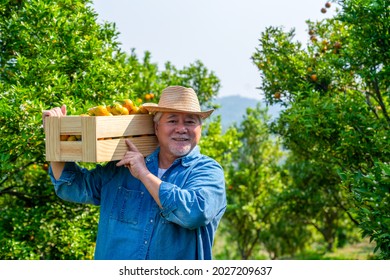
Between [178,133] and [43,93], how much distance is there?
2862 millimetres

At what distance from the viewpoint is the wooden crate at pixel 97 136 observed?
155 inches

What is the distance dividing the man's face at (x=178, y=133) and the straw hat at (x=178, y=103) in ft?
0.19

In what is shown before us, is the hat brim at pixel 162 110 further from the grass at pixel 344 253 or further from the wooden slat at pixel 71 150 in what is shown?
the grass at pixel 344 253

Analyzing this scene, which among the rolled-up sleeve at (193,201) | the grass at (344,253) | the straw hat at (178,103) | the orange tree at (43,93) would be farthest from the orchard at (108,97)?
the grass at (344,253)

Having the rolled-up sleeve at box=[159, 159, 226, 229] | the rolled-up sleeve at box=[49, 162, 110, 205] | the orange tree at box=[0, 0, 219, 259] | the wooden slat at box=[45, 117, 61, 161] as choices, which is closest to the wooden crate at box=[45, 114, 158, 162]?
the wooden slat at box=[45, 117, 61, 161]

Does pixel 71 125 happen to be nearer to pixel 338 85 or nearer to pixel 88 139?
pixel 88 139

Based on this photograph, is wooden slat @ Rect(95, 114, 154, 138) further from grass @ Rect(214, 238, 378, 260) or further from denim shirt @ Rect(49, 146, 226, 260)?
grass @ Rect(214, 238, 378, 260)

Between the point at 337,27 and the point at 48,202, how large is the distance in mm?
5177

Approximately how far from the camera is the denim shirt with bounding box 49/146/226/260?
143 inches

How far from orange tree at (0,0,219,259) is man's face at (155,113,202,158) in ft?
6.32

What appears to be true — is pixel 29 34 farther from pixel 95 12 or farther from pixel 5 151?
pixel 5 151

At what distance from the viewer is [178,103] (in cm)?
404

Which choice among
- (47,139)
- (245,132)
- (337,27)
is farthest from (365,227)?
(245,132)

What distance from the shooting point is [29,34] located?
6.89 m
